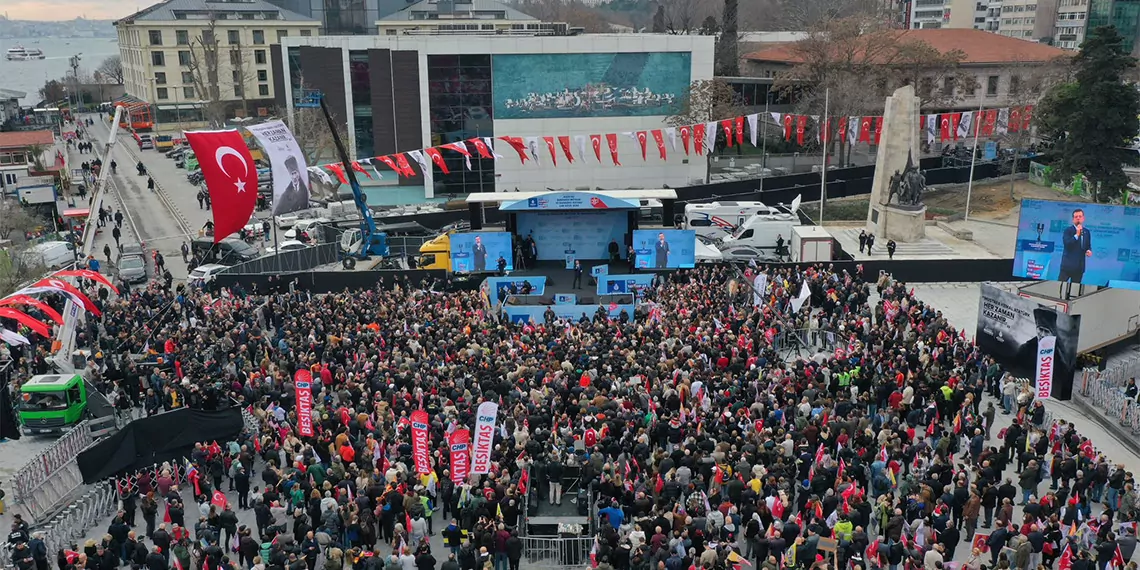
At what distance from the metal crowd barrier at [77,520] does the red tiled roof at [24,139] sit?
51.3 meters

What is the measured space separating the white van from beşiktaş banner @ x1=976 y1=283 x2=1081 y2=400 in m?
33.4

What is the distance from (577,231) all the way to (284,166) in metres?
10.9

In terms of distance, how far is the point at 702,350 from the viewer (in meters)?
22.0

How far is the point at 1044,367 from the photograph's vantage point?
20797 millimetres

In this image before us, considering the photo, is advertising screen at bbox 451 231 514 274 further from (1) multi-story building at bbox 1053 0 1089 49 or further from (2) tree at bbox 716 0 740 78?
(1) multi-story building at bbox 1053 0 1089 49

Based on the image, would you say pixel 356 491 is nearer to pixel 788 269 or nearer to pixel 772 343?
pixel 772 343

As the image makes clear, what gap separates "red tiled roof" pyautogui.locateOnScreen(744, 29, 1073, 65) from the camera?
62.2 meters

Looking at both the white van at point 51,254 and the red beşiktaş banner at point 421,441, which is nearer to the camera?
the red beşiktaş banner at point 421,441

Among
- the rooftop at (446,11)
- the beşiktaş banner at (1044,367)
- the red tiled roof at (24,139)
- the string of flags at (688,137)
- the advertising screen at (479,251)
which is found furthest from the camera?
the rooftop at (446,11)

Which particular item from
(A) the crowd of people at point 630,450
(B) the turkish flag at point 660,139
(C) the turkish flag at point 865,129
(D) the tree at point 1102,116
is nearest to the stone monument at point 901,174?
(C) the turkish flag at point 865,129

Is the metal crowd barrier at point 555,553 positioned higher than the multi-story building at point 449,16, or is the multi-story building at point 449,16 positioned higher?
the multi-story building at point 449,16

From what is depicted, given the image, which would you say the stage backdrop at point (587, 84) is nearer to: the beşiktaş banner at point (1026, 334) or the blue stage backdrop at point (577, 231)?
the blue stage backdrop at point (577, 231)

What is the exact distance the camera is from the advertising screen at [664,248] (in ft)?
107

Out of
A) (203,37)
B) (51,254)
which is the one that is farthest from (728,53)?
(51,254)
